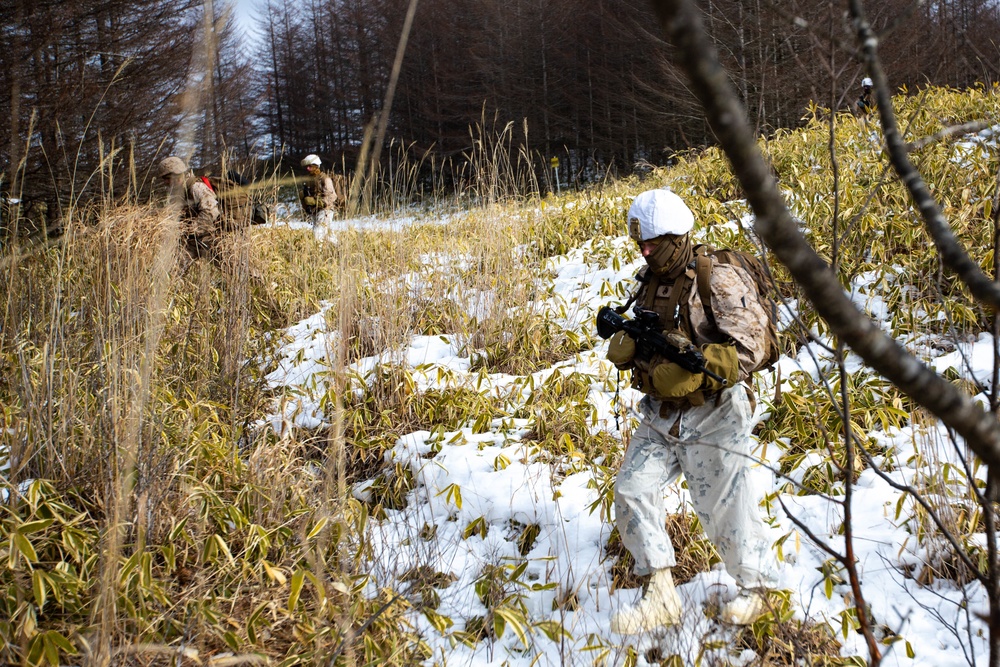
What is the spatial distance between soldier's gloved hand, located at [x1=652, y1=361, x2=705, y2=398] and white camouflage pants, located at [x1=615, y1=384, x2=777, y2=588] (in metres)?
0.19

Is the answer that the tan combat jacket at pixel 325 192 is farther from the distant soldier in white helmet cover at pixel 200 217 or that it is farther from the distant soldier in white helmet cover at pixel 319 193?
the distant soldier in white helmet cover at pixel 200 217

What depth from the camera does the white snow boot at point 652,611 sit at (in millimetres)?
2271

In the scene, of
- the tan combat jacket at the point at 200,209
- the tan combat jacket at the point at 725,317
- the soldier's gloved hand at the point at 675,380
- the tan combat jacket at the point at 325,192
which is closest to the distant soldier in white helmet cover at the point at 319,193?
the tan combat jacket at the point at 325,192

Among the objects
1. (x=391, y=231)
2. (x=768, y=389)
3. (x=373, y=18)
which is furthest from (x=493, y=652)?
(x=373, y=18)

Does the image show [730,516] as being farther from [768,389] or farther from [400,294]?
[400,294]

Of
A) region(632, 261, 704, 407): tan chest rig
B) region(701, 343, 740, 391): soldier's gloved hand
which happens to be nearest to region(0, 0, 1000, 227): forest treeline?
region(632, 261, 704, 407): tan chest rig

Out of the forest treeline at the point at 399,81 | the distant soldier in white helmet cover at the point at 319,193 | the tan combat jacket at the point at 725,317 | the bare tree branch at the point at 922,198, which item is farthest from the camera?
the distant soldier in white helmet cover at the point at 319,193

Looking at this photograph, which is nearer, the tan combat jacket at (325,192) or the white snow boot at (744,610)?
the white snow boot at (744,610)

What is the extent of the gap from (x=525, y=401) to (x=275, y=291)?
8.91 ft

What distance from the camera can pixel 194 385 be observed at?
11.5 ft

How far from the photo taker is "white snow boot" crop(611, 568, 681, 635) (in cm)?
227

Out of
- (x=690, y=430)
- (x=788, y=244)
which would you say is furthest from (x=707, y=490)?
(x=788, y=244)

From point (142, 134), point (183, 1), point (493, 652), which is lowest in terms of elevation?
point (493, 652)

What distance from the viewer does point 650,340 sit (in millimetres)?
2279
